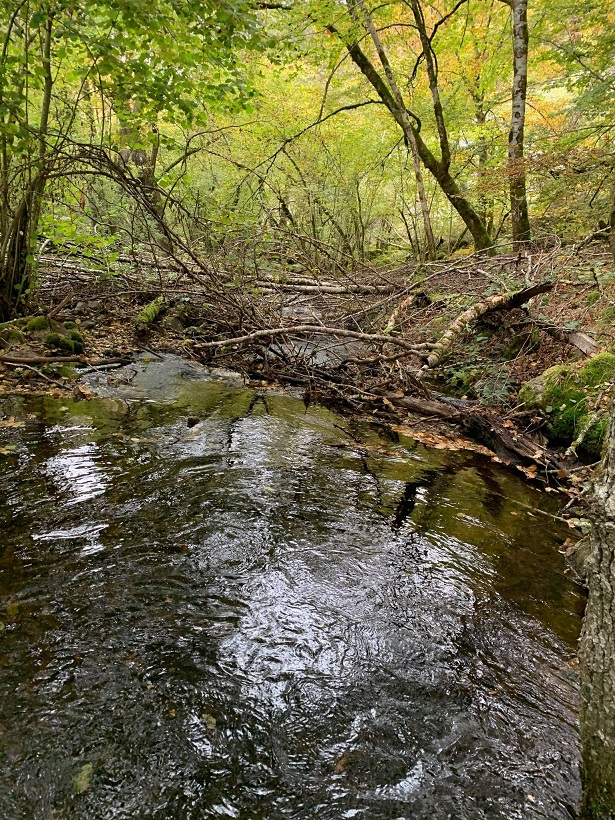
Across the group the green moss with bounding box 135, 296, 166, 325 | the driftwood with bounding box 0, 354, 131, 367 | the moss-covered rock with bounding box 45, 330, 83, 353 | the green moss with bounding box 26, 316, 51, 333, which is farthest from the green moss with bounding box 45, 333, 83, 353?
the green moss with bounding box 135, 296, 166, 325

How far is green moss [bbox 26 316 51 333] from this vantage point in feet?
22.1

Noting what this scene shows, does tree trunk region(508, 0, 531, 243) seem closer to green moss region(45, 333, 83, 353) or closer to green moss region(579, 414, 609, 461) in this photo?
green moss region(579, 414, 609, 461)

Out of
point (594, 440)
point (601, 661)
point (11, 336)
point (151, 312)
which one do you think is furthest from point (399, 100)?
point (601, 661)

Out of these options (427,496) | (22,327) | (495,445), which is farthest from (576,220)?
(22,327)

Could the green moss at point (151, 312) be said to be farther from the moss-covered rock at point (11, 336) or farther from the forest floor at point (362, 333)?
the moss-covered rock at point (11, 336)

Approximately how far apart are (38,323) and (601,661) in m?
7.63

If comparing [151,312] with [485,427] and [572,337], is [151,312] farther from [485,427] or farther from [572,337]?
[572,337]

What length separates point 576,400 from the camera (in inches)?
204

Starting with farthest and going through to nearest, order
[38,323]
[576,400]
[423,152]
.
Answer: [423,152], [38,323], [576,400]

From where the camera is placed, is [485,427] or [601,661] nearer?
[601,661]

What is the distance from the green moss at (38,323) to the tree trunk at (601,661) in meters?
7.45

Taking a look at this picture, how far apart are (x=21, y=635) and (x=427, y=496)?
3.29 m

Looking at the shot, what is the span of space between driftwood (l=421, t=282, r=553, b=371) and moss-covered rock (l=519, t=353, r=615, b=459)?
1.29 meters

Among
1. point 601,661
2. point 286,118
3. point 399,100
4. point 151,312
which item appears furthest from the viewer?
point 286,118
